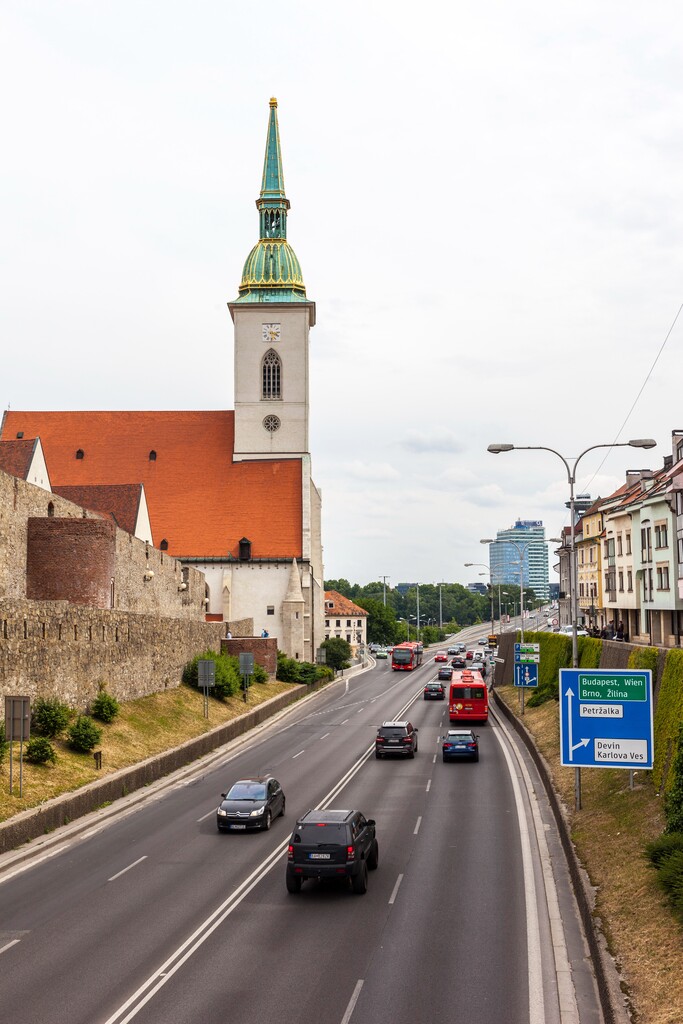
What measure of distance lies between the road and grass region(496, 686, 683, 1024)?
654 mm

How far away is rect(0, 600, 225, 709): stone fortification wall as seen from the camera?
29.6m

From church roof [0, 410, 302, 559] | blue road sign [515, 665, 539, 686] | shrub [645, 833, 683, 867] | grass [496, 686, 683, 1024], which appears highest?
church roof [0, 410, 302, 559]

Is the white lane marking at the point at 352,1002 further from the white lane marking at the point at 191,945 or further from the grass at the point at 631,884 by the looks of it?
the grass at the point at 631,884

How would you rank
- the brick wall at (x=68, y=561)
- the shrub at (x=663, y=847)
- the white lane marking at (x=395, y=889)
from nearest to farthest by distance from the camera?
the shrub at (x=663, y=847)
the white lane marking at (x=395, y=889)
the brick wall at (x=68, y=561)

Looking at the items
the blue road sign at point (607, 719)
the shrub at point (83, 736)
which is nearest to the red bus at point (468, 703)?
the shrub at point (83, 736)

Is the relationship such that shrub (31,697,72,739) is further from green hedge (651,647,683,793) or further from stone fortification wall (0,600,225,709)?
green hedge (651,647,683,793)

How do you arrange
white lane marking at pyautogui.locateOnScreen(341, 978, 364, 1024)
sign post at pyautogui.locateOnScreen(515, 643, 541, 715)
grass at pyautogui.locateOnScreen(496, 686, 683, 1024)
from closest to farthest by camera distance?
white lane marking at pyautogui.locateOnScreen(341, 978, 364, 1024) → grass at pyautogui.locateOnScreen(496, 686, 683, 1024) → sign post at pyautogui.locateOnScreen(515, 643, 541, 715)

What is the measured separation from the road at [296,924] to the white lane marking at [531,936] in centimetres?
4

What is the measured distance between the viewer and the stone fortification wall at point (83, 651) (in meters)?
29.6

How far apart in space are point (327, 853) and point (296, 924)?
208 centimetres

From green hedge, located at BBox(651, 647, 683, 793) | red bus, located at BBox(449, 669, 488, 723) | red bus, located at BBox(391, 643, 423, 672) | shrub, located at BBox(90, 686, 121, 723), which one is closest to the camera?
green hedge, located at BBox(651, 647, 683, 793)

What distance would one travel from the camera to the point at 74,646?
34562 mm

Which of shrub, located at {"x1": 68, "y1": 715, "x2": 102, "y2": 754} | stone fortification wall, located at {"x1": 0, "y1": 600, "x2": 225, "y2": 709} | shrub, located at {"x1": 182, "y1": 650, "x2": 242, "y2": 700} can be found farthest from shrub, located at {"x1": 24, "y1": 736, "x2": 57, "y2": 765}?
shrub, located at {"x1": 182, "y1": 650, "x2": 242, "y2": 700}

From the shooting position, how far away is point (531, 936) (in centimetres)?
1592
